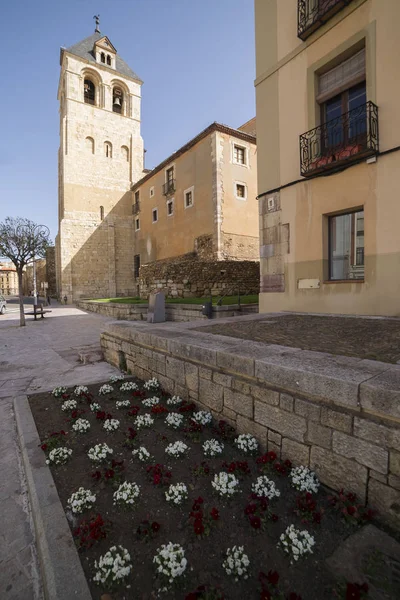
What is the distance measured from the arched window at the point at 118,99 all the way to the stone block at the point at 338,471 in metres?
35.6

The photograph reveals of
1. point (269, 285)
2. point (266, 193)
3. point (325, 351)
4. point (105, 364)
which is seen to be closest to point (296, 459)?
point (325, 351)

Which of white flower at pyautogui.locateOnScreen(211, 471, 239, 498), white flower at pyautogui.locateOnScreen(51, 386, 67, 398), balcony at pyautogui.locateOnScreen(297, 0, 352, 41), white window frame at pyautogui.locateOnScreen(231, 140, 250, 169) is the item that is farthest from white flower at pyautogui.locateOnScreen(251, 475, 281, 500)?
white window frame at pyautogui.locateOnScreen(231, 140, 250, 169)

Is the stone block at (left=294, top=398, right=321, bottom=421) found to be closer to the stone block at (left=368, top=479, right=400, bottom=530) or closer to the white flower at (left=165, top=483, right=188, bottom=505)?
the stone block at (left=368, top=479, right=400, bottom=530)

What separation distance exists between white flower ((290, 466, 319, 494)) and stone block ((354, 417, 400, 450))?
0.55 m

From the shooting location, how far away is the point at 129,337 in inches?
216

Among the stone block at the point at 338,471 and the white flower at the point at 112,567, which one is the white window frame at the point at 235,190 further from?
the white flower at the point at 112,567

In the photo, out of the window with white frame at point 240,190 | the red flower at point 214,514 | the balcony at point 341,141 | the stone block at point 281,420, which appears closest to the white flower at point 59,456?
the red flower at point 214,514

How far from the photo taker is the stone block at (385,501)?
1.91m

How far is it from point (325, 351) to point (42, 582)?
9.83 ft

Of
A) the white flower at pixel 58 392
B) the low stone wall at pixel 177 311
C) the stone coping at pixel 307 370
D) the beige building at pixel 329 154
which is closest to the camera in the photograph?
the stone coping at pixel 307 370

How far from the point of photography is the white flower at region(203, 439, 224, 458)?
9.07ft

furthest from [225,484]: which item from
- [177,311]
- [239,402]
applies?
[177,311]

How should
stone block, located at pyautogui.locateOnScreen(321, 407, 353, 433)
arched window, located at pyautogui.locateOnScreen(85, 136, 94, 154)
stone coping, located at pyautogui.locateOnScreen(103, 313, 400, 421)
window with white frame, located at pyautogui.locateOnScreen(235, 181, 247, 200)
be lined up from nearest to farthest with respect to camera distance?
stone coping, located at pyautogui.locateOnScreen(103, 313, 400, 421) < stone block, located at pyautogui.locateOnScreen(321, 407, 353, 433) < window with white frame, located at pyautogui.locateOnScreen(235, 181, 247, 200) < arched window, located at pyautogui.locateOnScreen(85, 136, 94, 154)

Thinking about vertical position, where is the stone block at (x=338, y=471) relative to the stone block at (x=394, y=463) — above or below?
below
